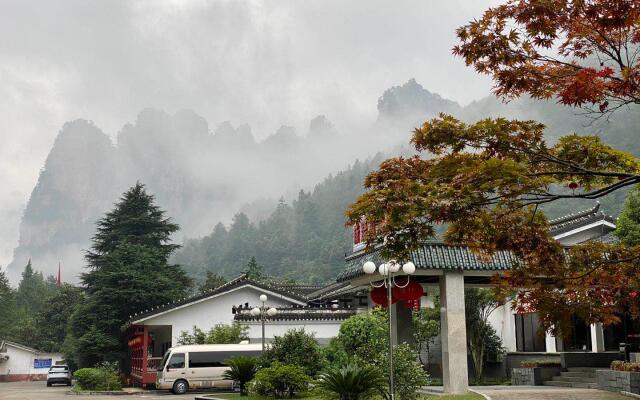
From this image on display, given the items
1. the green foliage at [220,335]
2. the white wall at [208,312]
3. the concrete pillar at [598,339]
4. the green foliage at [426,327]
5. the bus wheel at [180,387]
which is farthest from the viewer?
the white wall at [208,312]

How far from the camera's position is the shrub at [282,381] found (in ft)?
67.1

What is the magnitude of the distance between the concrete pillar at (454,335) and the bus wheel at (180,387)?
1392cm

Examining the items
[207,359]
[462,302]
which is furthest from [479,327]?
[207,359]

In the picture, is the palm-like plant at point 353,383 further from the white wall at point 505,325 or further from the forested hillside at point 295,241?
the forested hillside at point 295,241

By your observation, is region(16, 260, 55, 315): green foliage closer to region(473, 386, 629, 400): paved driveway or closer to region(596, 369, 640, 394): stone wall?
region(473, 386, 629, 400): paved driveway

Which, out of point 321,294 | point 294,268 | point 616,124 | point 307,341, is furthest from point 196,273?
point 307,341

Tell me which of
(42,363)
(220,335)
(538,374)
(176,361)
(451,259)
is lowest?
(42,363)

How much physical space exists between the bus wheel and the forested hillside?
69.8m

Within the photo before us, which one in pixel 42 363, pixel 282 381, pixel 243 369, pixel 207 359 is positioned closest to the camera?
pixel 282 381

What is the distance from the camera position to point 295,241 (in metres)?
123

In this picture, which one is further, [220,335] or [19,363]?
[19,363]

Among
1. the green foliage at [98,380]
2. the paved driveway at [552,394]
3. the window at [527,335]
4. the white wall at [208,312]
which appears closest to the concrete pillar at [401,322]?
the paved driveway at [552,394]

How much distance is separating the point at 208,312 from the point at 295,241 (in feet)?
293

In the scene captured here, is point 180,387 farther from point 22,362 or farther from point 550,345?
point 22,362
